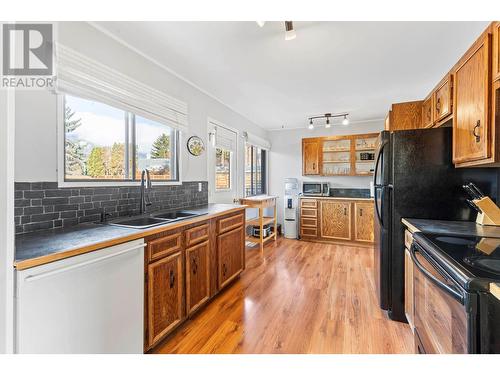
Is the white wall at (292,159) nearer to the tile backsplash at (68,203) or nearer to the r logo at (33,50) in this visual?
the tile backsplash at (68,203)

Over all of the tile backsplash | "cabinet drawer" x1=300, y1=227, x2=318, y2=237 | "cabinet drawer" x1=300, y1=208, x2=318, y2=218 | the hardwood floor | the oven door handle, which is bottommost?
the hardwood floor

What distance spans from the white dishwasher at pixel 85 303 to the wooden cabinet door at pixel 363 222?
13.0ft

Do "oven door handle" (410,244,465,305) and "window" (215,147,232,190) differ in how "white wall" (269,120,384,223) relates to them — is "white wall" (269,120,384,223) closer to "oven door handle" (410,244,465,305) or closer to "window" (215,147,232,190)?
"window" (215,147,232,190)

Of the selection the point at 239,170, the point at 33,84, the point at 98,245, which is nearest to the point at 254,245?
the point at 239,170

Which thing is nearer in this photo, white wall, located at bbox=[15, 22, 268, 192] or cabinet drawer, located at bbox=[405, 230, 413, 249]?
white wall, located at bbox=[15, 22, 268, 192]

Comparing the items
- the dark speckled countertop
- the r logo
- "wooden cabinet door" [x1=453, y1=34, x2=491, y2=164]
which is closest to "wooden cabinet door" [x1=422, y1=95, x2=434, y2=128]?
"wooden cabinet door" [x1=453, y1=34, x2=491, y2=164]

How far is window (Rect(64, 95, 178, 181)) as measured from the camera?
69.5 inches

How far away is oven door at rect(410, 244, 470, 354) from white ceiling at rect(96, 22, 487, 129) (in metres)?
1.70

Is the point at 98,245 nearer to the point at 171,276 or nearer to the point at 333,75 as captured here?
the point at 171,276

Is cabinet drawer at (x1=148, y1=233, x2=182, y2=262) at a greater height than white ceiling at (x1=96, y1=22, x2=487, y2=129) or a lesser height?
lesser

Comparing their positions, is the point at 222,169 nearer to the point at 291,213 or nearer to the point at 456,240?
the point at 291,213

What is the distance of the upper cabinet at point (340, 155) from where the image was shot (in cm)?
464

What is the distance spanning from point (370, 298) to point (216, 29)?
2.86 m

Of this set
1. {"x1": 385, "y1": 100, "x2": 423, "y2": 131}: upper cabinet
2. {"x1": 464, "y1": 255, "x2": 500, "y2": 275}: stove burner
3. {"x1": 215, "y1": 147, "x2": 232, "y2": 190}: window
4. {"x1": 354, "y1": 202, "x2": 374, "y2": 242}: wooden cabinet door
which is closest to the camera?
{"x1": 464, "y1": 255, "x2": 500, "y2": 275}: stove burner
